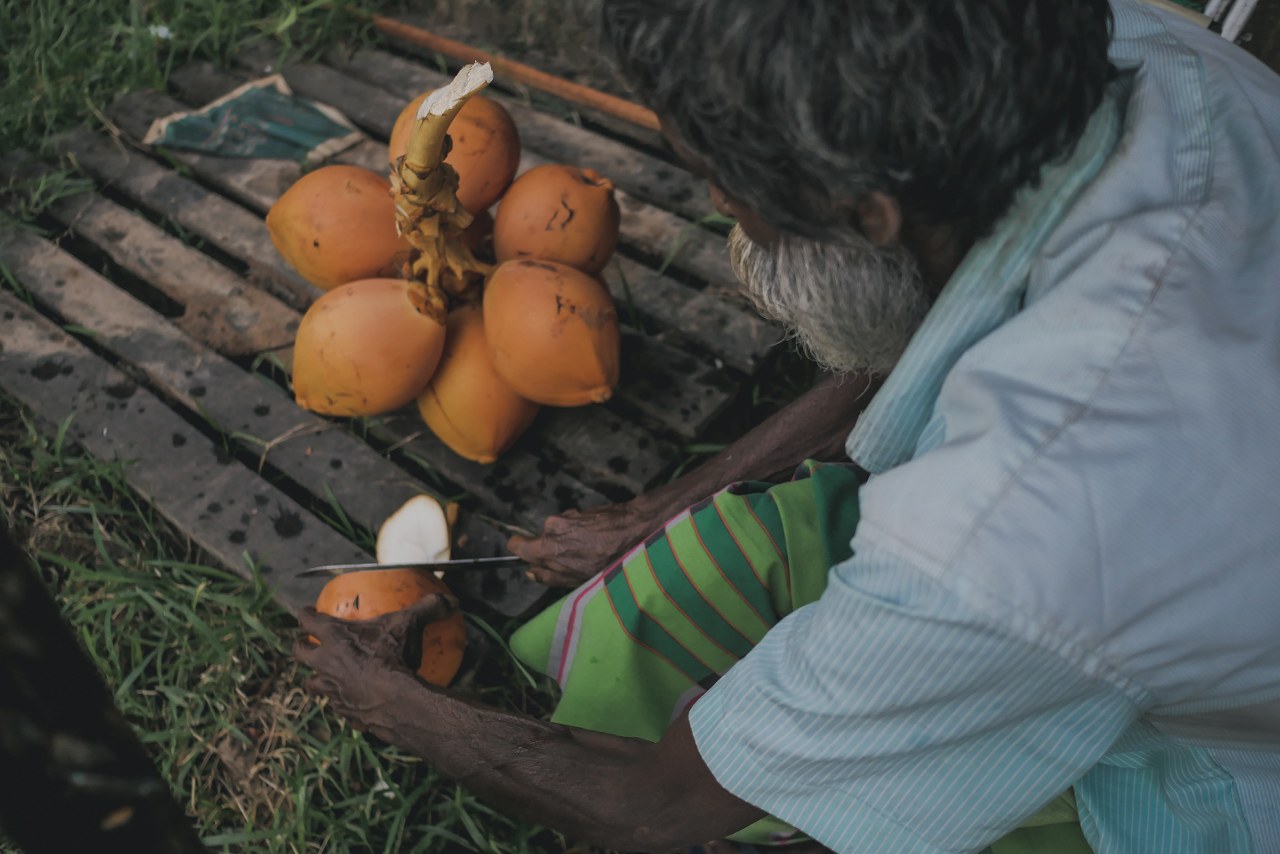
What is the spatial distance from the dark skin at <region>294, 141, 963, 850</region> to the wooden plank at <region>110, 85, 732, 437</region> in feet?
0.86

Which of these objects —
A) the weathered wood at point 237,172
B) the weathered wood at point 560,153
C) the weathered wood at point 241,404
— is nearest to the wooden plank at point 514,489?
the weathered wood at point 241,404

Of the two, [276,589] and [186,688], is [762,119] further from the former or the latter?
[186,688]

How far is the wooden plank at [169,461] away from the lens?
184 cm

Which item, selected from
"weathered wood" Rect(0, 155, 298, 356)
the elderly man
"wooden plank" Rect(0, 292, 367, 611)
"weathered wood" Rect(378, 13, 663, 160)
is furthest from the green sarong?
"weathered wood" Rect(378, 13, 663, 160)

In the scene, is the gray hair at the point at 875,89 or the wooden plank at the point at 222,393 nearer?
the gray hair at the point at 875,89

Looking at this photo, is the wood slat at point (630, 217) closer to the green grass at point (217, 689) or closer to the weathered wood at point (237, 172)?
the weathered wood at point (237, 172)

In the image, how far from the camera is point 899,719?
95 centimetres

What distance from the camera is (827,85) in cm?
90

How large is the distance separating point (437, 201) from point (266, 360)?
742mm

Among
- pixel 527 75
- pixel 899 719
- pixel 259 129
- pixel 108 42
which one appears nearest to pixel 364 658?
pixel 899 719

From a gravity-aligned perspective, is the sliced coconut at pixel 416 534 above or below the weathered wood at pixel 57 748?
below

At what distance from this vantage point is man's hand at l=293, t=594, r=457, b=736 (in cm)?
Result: 141

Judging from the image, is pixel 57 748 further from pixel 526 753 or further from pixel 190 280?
pixel 190 280

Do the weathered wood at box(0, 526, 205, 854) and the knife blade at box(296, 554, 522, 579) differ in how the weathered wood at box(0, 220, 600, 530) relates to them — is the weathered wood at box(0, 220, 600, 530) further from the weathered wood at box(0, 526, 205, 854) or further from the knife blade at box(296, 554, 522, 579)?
the weathered wood at box(0, 526, 205, 854)
